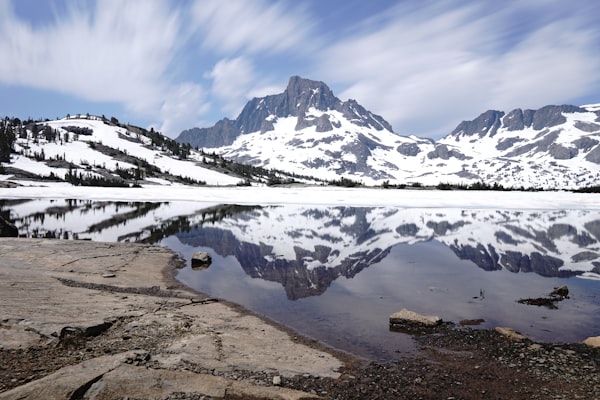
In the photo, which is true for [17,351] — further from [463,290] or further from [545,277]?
[545,277]

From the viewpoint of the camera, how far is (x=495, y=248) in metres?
24.6

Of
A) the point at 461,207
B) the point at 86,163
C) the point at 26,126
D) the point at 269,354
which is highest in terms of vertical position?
the point at 26,126

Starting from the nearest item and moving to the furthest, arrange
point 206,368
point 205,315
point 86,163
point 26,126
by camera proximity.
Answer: point 206,368, point 205,315, point 86,163, point 26,126

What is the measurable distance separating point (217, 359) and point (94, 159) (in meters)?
156

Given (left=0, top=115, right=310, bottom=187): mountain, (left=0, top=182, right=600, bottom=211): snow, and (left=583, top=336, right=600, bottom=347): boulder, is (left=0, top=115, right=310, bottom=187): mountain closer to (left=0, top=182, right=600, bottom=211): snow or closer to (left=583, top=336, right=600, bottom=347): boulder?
(left=0, top=182, right=600, bottom=211): snow

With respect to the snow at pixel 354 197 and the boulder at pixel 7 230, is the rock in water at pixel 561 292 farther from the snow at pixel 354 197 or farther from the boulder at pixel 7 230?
the snow at pixel 354 197

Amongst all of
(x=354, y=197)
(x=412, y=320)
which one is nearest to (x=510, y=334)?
(x=412, y=320)

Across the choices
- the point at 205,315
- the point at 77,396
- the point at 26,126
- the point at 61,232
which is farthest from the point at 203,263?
the point at 26,126

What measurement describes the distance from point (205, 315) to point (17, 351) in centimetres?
478

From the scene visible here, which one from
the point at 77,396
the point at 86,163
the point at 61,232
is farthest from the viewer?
the point at 86,163

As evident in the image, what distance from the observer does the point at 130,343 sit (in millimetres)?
9242

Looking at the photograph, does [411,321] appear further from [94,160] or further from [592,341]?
[94,160]

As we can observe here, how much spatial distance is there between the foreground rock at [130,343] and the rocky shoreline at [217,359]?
0.03m

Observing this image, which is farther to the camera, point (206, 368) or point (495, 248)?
point (495, 248)
